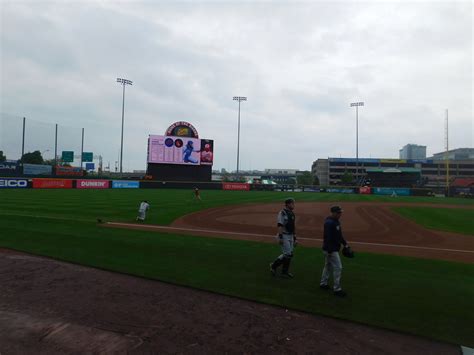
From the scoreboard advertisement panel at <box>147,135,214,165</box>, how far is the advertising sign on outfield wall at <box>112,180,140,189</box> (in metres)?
4.58

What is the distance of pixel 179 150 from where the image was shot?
177 feet

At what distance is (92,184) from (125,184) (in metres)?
5.09

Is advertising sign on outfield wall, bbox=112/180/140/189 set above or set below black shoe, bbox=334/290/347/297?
above

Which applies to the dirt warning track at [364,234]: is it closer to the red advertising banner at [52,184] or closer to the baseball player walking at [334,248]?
the baseball player walking at [334,248]

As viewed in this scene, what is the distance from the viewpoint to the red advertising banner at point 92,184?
1802 inches

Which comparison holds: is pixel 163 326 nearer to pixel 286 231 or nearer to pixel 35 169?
pixel 286 231

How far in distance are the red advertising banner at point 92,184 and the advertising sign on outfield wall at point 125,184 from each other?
1.08m

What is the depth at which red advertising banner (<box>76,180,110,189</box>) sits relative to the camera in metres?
45.8

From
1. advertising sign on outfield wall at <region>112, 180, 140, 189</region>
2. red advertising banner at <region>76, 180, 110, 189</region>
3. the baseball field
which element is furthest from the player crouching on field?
advertising sign on outfield wall at <region>112, 180, 140, 189</region>

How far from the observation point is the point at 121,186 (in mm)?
50219

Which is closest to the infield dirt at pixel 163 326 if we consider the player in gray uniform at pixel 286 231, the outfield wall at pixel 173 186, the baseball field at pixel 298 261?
the baseball field at pixel 298 261

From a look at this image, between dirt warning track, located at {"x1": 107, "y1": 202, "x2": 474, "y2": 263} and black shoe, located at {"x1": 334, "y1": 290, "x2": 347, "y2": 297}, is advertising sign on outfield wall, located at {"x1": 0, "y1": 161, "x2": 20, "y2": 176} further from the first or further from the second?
black shoe, located at {"x1": 334, "y1": 290, "x2": 347, "y2": 297}

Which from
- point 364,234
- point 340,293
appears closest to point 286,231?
point 340,293

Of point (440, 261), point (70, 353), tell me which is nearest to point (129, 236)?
point (70, 353)
